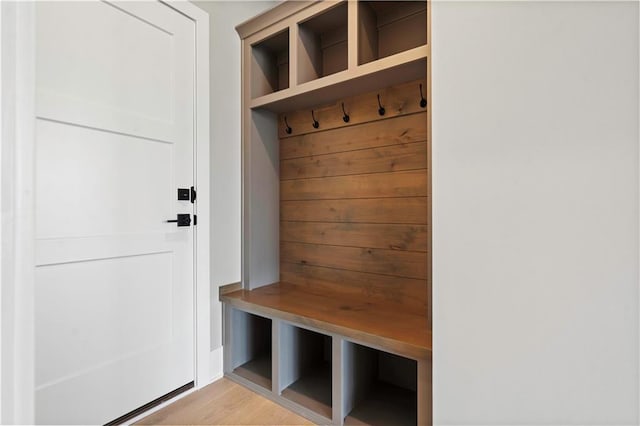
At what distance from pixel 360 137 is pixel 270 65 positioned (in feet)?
2.84

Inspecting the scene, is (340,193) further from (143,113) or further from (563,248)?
(563,248)

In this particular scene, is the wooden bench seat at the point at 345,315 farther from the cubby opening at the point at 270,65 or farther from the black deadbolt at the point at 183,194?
the cubby opening at the point at 270,65

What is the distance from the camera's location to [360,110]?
1901 millimetres

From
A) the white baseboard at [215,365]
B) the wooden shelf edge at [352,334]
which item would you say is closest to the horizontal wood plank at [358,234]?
the wooden shelf edge at [352,334]

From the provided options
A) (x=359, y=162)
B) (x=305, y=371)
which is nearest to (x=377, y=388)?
(x=305, y=371)

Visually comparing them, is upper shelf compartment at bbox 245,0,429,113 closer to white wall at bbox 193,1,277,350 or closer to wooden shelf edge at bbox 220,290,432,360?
white wall at bbox 193,1,277,350

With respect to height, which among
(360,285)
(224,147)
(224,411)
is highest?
(224,147)

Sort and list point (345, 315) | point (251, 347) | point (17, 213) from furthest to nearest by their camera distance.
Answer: point (251, 347), point (345, 315), point (17, 213)

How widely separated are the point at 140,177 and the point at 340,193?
1.09 metres

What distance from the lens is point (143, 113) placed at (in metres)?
1.62

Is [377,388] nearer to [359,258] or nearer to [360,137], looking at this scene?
[359,258]

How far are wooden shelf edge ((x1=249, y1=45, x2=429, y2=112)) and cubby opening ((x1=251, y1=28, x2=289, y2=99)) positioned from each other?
154 mm

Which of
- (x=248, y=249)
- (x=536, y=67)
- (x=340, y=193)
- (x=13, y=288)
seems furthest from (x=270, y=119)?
(x=13, y=288)

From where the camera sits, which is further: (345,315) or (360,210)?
(360,210)
